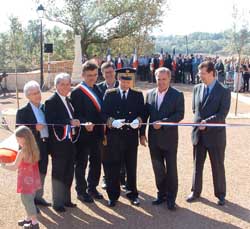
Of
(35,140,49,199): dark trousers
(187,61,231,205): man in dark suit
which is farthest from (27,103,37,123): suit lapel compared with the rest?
(187,61,231,205): man in dark suit

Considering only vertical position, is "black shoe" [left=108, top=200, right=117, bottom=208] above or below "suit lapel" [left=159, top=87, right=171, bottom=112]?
below

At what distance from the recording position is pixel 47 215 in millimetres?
5754

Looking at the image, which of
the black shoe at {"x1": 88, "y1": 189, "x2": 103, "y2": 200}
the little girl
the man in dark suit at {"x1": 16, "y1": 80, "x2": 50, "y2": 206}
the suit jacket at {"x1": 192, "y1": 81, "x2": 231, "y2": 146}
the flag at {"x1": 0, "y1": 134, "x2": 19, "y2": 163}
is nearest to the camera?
the little girl

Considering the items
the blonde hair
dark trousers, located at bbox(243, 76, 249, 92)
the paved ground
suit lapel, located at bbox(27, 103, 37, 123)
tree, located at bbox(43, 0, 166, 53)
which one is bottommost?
the paved ground

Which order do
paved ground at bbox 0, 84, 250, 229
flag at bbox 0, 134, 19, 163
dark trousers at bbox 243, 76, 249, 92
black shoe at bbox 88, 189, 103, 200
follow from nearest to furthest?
flag at bbox 0, 134, 19, 163
paved ground at bbox 0, 84, 250, 229
black shoe at bbox 88, 189, 103, 200
dark trousers at bbox 243, 76, 249, 92

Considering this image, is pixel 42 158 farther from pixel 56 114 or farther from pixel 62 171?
pixel 56 114

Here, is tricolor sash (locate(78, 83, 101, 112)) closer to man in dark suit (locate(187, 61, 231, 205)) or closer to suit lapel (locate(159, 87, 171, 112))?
suit lapel (locate(159, 87, 171, 112))

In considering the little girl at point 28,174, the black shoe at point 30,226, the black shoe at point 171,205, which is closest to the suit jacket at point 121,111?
the black shoe at point 171,205

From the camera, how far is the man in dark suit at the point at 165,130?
5957 millimetres

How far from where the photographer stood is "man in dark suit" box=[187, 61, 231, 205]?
6.04m

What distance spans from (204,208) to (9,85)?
20.5 m

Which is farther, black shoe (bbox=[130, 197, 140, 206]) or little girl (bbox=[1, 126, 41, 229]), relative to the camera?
black shoe (bbox=[130, 197, 140, 206])

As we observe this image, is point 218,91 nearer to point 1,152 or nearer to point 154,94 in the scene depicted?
point 154,94

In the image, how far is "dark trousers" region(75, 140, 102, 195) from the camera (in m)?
6.33
